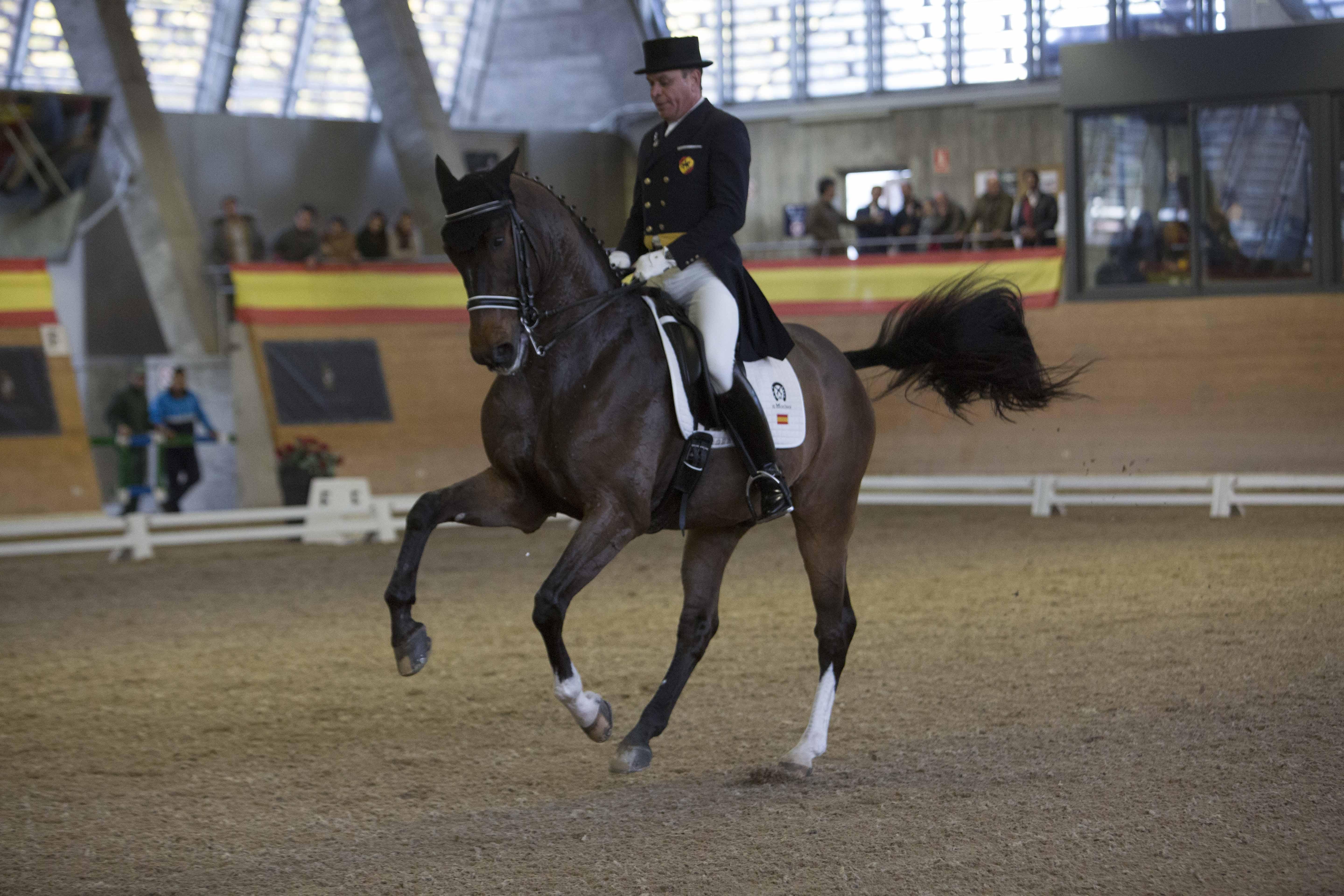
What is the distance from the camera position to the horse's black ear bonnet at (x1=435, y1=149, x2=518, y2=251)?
13.6ft

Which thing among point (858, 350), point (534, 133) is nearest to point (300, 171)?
point (534, 133)

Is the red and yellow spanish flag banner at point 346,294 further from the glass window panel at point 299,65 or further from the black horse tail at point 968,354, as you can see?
the black horse tail at point 968,354

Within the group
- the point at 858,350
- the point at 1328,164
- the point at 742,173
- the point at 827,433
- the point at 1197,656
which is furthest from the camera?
the point at 1328,164

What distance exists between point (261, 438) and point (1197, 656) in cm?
1050

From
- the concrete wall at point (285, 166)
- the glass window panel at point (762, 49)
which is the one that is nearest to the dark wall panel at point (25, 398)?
the concrete wall at point (285, 166)

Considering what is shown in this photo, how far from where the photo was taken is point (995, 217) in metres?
15.4

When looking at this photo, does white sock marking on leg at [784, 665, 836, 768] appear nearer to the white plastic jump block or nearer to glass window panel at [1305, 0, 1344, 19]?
the white plastic jump block

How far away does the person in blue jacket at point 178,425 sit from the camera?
1371 cm

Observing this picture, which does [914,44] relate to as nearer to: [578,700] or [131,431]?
[131,431]

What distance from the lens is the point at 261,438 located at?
14.0m

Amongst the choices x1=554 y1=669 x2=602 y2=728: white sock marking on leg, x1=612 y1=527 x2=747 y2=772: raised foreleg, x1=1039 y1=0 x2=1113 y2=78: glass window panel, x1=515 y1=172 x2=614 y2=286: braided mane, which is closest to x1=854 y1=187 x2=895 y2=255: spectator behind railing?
x1=1039 y1=0 x2=1113 y2=78: glass window panel

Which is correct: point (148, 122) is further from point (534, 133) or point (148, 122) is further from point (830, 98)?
point (830, 98)

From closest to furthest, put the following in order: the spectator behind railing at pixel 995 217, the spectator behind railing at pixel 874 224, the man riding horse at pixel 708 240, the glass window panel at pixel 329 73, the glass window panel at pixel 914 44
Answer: the man riding horse at pixel 708 240
the spectator behind railing at pixel 995 217
the spectator behind railing at pixel 874 224
the glass window panel at pixel 329 73
the glass window panel at pixel 914 44

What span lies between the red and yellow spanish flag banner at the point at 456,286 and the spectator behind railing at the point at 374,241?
2.56 m
